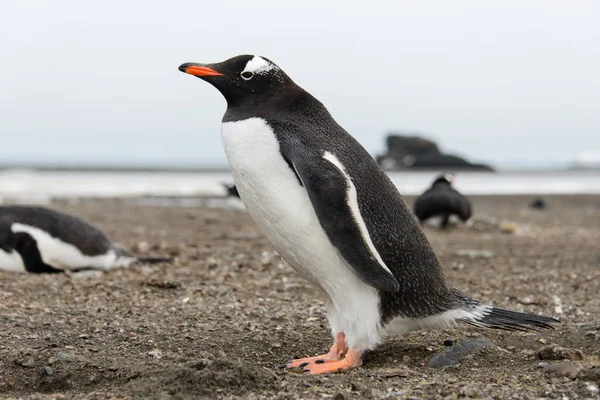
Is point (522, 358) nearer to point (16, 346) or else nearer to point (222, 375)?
point (222, 375)

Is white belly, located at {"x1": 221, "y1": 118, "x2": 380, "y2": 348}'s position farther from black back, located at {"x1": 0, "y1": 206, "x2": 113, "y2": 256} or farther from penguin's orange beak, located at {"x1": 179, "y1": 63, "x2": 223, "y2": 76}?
black back, located at {"x1": 0, "y1": 206, "x2": 113, "y2": 256}

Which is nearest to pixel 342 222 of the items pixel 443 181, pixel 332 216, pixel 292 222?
pixel 332 216

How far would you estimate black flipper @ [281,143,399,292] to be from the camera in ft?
11.3

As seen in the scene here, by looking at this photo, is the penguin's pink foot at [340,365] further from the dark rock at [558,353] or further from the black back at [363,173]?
the dark rock at [558,353]

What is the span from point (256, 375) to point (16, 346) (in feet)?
4.89

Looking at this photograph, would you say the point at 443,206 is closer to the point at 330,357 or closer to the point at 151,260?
the point at 151,260

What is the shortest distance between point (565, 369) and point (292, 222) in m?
1.38

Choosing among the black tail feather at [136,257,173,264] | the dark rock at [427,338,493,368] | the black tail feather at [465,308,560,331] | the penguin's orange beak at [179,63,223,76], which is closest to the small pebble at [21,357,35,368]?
the penguin's orange beak at [179,63,223,76]


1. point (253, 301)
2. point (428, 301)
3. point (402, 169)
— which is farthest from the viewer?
point (402, 169)

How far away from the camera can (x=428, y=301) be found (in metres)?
3.80

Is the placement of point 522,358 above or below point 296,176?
below

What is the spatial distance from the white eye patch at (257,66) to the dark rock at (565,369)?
6.57 feet

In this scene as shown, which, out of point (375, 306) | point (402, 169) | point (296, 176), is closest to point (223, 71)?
point (296, 176)

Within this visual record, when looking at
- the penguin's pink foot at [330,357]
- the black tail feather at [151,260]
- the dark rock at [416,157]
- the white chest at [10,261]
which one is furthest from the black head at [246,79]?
the dark rock at [416,157]
